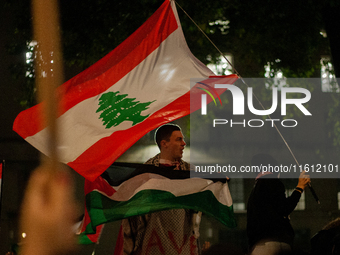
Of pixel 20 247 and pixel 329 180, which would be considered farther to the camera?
pixel 329 180

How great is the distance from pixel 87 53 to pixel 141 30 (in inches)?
244

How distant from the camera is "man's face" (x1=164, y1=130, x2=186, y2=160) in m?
4.57

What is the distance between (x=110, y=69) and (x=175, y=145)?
104 cm

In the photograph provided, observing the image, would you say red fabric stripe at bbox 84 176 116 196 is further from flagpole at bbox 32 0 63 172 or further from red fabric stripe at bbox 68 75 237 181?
flagpole at bbox 32 0 63 172

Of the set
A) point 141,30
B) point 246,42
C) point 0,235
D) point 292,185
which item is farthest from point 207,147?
point 141,30

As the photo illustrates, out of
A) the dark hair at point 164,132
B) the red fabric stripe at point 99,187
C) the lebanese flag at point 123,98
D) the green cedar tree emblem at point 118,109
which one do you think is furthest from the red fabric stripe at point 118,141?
the red fabric stripe at point 99,187

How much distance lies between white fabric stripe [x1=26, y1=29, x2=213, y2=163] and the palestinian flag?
424 mm

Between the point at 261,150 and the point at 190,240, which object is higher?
the point at 261,150

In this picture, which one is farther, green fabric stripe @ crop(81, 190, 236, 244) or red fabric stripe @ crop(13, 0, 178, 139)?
red fabric stripe @ crop(13, 0, 178, 139)

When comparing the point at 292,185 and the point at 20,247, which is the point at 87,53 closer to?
the point at 20,247

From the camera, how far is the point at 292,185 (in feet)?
59.3

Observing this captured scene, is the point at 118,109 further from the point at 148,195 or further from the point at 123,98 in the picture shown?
the point at 148,195

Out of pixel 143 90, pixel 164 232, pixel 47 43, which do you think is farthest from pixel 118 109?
pixel 47 43

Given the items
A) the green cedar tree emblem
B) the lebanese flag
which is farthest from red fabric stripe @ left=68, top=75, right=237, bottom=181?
the green cedar tree emblem
